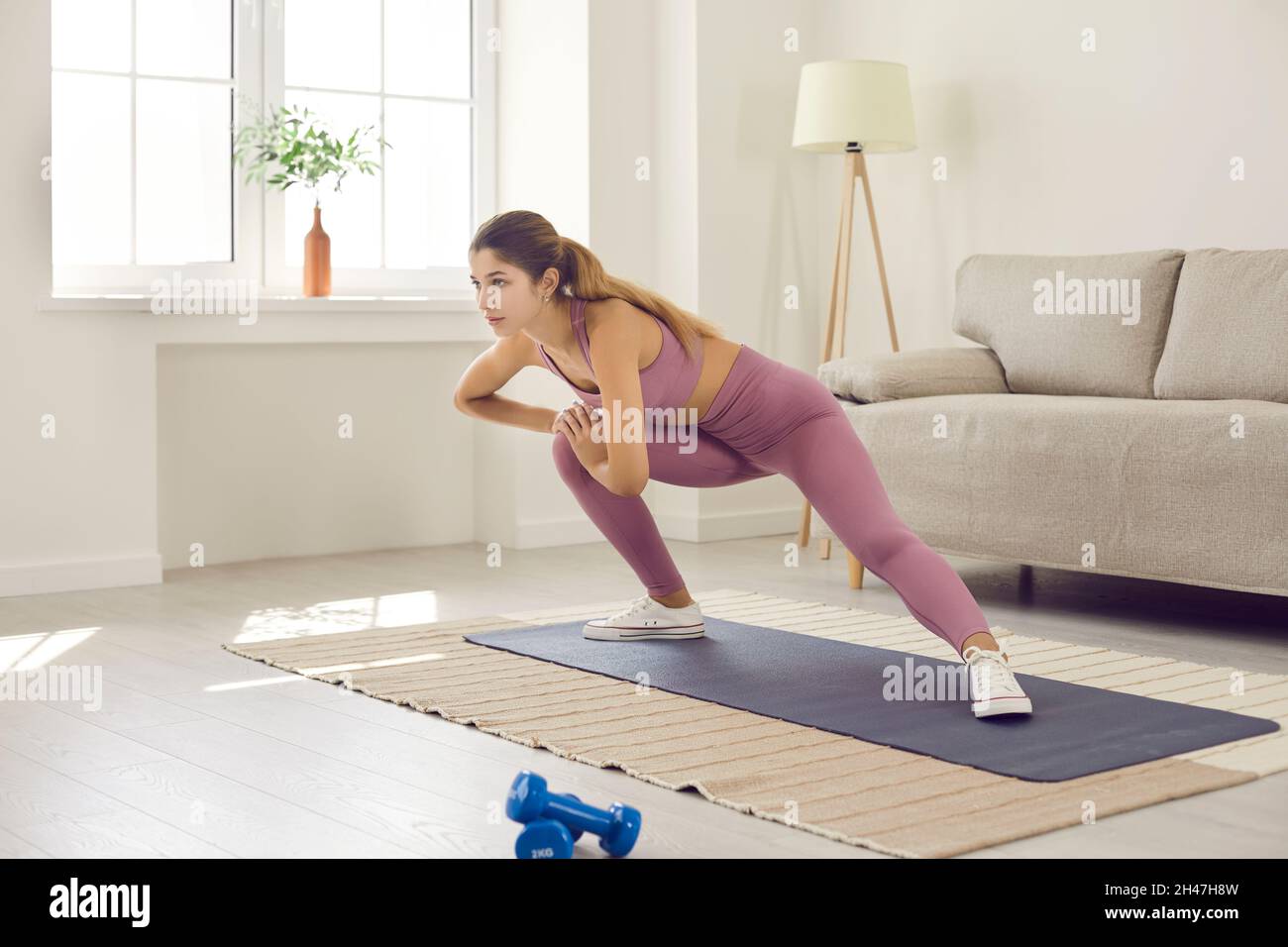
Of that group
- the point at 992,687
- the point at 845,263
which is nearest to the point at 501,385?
the point at 992,687

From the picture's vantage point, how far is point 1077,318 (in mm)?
4066

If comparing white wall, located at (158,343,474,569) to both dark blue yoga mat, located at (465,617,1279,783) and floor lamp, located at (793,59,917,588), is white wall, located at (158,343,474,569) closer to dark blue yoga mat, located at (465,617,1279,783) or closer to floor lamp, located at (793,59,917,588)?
floor lamp, located at (793,59,917,588)

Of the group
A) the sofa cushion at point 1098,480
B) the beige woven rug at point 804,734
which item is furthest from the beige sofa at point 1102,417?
the beige woven rug at point 804,734

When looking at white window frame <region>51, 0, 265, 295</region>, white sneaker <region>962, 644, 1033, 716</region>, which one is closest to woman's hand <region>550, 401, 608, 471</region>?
white sneaker <region>962, 644, 1033, 716</region>

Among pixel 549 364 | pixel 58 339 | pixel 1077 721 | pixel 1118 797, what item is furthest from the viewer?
pixel 58 339

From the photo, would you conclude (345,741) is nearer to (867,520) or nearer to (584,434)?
(584,434)

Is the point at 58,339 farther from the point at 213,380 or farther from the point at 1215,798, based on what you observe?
the point at 1215,798

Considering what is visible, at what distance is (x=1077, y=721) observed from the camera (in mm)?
2545

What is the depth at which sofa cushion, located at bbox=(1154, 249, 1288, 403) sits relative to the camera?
3625 millimetres

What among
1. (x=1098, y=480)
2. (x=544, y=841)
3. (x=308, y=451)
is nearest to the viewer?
(x=544, y=841)

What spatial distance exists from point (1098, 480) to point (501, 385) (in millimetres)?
1378

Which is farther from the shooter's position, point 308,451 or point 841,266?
point 841,266
